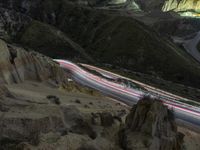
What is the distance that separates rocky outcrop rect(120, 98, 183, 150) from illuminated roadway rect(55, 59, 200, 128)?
8.61m

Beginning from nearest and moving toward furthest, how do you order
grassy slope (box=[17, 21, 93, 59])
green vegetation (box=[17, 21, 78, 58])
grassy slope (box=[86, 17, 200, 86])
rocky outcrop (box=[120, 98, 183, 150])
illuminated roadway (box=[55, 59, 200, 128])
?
rocky outcrop (box=[120, 98, 183, 150])
illuminated roadway (box=[55, 59, 200, 128])
grassy slope (box=[86, 17, 200, 86])
grassy slope (box=[17, 21, 93, 59])
green vegetation (box=[17, 21, 78, 58])

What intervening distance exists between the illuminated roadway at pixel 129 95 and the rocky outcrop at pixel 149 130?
861 cm

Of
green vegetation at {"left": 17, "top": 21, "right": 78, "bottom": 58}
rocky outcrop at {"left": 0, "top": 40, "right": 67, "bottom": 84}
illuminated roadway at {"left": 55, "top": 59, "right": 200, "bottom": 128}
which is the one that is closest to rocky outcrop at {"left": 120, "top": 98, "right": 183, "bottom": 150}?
illuminated roadway at {"left": 55, "top": 59, "right": 200, "bottom": 128}

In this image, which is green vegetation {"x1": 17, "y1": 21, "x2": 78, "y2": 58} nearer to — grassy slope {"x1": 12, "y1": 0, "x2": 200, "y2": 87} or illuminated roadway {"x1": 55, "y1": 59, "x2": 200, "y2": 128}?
grassy slope {"x1": 12, "y1": 0, "x2": 200, "y2": 87}

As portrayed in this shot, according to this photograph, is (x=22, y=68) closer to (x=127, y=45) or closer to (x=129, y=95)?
(x=129, y=95)

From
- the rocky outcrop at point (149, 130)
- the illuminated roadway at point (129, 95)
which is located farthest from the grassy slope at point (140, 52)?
the rocky outcrop at point (149, 130)

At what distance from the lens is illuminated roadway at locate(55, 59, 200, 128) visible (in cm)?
5023

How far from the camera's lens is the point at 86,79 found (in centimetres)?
7312

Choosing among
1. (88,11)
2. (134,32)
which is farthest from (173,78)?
(88,11)

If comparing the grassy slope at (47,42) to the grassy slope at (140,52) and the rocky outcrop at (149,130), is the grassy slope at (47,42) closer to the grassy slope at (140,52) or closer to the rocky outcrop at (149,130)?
the grassy slope at (140,52)

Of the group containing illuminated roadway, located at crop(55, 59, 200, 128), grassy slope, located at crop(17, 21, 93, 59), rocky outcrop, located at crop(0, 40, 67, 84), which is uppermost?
rocky outcrop, located at crop(0, 40, 67, 84)

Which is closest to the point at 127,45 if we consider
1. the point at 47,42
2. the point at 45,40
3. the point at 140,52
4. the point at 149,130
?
the point at 140,52

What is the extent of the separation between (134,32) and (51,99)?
100m

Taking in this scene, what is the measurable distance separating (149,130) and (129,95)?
3022 centimetres
